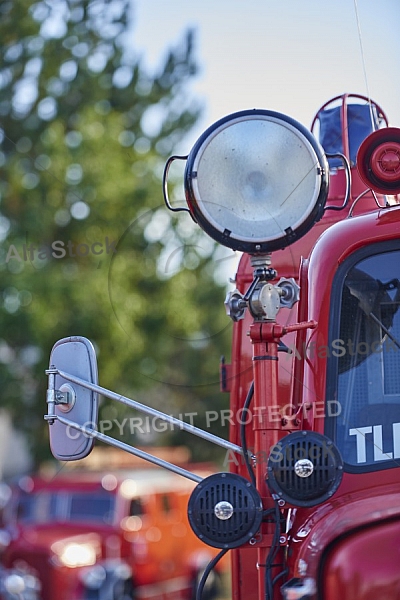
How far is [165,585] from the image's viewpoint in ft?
39.4

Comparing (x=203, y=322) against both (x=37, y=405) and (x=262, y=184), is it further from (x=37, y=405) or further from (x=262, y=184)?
(x=262, y=184)

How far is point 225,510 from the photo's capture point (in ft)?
8.42

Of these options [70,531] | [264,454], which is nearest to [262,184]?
[264,454]

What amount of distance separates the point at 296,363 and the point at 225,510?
77 centimetres

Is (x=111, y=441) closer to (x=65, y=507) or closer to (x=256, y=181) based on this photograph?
(x=256, y=181)

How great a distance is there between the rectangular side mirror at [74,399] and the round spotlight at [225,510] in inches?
16.0

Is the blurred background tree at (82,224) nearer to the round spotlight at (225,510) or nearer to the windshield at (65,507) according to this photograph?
the windshield at (65,507)

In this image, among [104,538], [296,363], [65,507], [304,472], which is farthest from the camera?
[65,507]

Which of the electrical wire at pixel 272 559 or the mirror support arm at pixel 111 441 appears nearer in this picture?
the electrical wire at pixel 272 559

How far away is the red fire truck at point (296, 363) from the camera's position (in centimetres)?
253

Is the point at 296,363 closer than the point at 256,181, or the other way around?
the point at 256,181

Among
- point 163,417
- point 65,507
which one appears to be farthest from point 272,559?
point 65,507

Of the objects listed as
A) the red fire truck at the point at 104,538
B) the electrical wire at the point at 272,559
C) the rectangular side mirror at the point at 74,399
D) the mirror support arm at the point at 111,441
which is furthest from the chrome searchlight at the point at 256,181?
the red fire truck at the point at 104,538

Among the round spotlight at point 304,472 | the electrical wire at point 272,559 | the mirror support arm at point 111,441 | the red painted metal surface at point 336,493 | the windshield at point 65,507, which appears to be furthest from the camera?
the windshield at point 65,507
